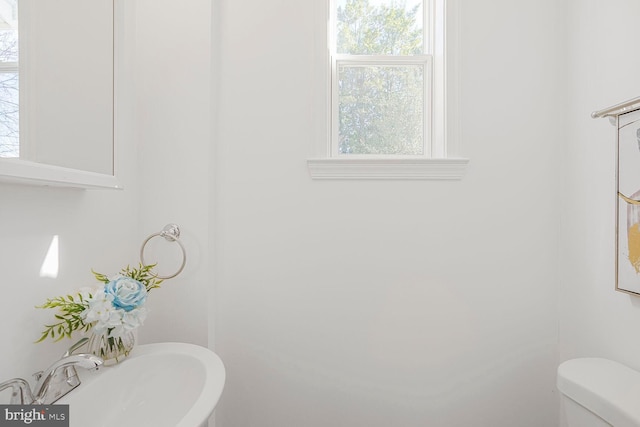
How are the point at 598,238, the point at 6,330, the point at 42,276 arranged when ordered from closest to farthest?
the point at 6,330 → the point at 42,276 → the point at 598,238

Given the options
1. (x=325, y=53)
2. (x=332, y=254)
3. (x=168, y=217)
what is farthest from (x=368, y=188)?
(x=168, y=217)

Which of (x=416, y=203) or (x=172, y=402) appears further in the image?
(x=416, y=203)

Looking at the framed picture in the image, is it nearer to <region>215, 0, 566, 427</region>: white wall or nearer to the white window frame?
<region>215, 0, 566, 427</region>: white wall

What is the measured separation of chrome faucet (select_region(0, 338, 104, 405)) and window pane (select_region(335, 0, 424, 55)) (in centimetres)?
146

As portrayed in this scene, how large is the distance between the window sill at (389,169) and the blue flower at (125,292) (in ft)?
2.58

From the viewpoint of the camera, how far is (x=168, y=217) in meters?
1.38

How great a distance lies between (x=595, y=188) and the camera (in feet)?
4.48

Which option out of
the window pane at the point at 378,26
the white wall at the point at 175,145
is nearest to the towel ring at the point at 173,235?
the white wall at the point at 175,145

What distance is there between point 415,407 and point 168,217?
4.10 feet

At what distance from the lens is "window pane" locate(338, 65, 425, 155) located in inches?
64.2

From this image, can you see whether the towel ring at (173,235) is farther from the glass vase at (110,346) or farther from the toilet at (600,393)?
the toilet at (600,393)

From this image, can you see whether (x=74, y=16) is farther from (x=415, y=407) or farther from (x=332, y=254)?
(x=415, y=407)

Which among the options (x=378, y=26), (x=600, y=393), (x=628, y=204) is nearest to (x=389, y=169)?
(x=378, y=26)
